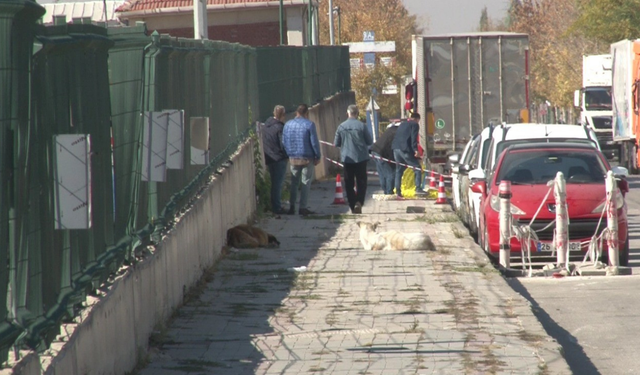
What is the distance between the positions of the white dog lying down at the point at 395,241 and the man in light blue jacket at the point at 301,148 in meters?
4.54

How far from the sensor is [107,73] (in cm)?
732

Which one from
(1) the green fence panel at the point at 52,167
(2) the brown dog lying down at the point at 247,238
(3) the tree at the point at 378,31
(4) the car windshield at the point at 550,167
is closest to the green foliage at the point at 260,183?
(2) the brown dog lying down at the point at 247,238

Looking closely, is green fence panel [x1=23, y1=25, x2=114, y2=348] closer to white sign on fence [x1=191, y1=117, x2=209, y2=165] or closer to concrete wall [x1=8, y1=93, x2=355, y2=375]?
concrete wall [x1=8, y1=93, x2=355, y2=375]

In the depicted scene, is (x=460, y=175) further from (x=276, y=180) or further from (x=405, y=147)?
(x=405, y=147)

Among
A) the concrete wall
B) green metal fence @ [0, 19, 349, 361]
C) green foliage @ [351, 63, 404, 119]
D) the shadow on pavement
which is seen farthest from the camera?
green foliage @ [351, 63, 404, 119]

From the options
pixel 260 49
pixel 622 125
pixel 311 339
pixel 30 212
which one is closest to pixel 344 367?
pixel 311 339

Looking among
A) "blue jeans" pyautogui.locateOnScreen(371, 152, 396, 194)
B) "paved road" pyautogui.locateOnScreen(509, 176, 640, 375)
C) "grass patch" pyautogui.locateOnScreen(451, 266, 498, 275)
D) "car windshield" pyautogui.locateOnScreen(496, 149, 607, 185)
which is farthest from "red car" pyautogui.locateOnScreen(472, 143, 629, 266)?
"blue jeans" pyautogui.locateOnScreen(371, 152, 396, 194)

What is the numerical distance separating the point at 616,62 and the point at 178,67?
88.1 ft

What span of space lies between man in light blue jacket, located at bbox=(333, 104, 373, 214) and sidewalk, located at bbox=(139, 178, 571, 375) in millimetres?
5228

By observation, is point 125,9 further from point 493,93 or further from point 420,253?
point 420,253

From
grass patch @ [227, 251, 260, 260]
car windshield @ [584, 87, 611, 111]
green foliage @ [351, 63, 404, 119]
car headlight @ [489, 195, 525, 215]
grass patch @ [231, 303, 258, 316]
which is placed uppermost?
green foliage @ [351, 63, 404, 119]

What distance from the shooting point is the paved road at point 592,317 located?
8.67 metres

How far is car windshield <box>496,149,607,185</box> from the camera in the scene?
1463cm

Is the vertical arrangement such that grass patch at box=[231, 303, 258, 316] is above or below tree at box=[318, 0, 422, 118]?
below
